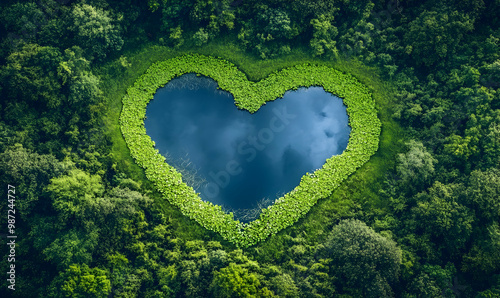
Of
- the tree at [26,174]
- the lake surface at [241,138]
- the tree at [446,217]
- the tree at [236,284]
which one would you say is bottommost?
the tree at [236,284]

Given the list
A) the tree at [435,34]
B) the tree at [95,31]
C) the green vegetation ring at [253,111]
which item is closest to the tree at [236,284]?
the green vegetation ring at [253,111]

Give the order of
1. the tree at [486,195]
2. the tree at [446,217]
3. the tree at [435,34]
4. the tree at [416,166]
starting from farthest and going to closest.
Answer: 1. the tree at [435,34]
2. the tree at [416,166]
3. the tree at [446,217]
4. the tree at [486,195]

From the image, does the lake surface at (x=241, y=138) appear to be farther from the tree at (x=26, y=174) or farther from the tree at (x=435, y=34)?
the tree at (x=26, y=174)

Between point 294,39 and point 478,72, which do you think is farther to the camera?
point 294,39

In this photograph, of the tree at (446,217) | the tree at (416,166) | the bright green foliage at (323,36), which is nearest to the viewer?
the tree at (446,217)

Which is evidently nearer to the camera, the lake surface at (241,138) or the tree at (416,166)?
the tree at (416,166)

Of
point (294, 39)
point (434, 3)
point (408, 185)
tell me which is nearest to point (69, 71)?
point (294, 39)

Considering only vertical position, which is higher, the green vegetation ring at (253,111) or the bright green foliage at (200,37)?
the bright green foliage at (200,37)

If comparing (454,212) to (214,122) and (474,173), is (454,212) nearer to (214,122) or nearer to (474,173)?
(474,173)
